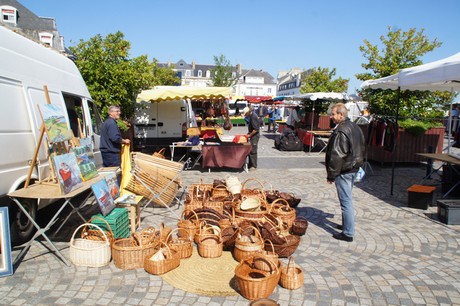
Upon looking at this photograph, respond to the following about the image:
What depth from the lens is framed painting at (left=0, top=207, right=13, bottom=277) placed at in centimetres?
392

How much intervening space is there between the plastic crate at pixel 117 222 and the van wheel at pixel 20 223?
0.88 m

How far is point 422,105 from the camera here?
13.8m

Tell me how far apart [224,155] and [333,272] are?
20.5 ft

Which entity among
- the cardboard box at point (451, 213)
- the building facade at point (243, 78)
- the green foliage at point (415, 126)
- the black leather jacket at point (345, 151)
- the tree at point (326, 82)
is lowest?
the cardboard box at point (451, 213)

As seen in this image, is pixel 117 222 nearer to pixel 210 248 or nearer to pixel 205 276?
pixel 210 248

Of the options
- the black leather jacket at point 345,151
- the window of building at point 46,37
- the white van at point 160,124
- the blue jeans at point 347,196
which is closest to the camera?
the black leather jacket at point 345,151

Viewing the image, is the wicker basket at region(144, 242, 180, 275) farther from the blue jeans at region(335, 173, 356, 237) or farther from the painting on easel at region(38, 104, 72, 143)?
the blue jeans at region(335, 173, 356, 237)

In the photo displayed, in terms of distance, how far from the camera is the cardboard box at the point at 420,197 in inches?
273

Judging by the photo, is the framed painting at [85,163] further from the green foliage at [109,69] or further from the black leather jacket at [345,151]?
the green foliage at [109,69]

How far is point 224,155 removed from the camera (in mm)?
10258

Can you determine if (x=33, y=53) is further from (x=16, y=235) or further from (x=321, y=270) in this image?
(x=321, y=270)

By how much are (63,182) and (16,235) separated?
1.08m

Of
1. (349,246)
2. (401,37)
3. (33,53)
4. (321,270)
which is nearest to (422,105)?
(401,37)

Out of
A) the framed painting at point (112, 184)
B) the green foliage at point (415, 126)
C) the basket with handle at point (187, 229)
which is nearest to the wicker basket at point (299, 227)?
the basket with handle at point (187, 229)
